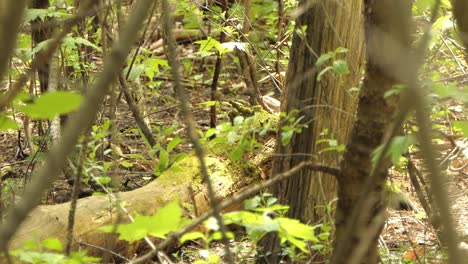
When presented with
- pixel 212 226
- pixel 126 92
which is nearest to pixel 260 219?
pixel 212 226

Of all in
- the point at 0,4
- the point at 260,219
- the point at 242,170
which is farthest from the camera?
the point at 242,170

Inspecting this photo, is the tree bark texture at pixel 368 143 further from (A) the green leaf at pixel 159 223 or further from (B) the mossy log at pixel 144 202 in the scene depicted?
(B) the mossy log at pixel 144 202

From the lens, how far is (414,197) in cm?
481

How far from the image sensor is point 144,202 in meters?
4.08

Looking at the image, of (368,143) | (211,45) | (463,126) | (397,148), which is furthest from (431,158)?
(211,45)

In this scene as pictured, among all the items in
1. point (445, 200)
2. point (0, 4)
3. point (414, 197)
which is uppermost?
point (0, 4)

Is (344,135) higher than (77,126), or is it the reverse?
(77,126)

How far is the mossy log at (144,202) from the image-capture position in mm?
3578

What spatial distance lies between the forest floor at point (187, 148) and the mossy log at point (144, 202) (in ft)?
0.70

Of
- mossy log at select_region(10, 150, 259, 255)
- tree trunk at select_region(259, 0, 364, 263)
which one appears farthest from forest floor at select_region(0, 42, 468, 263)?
tree trunk at select_region(259, 0, 364, 263)

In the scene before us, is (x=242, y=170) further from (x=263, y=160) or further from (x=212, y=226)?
(x=212, y=226)

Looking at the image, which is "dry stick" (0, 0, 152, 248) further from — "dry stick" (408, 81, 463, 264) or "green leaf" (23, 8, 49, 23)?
"green leaf" (23, 8, 49, 23)

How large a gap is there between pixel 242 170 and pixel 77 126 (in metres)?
3.70

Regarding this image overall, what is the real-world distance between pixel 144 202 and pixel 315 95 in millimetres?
1216
